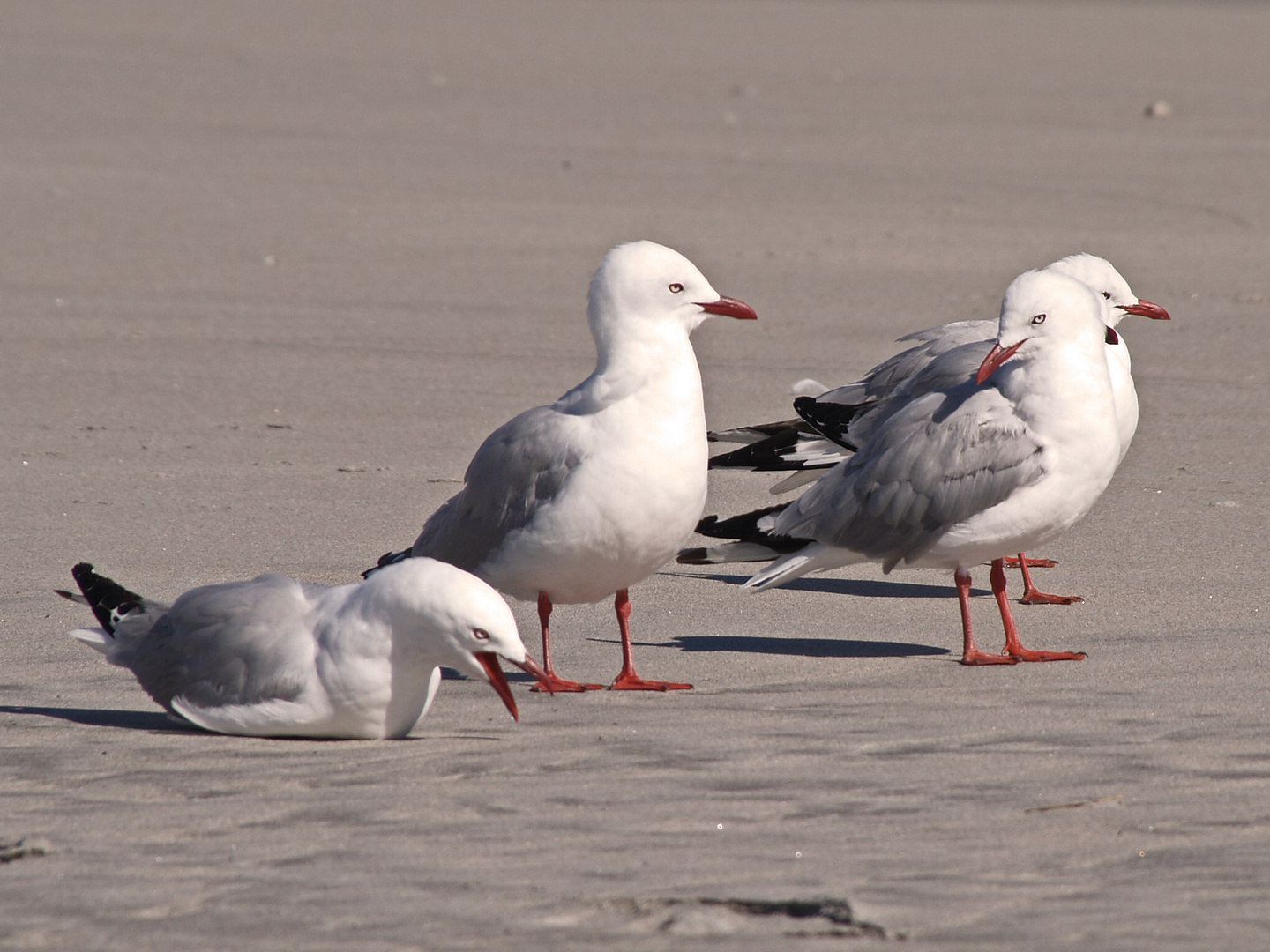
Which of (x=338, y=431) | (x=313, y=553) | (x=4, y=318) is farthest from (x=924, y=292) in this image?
(x=313, y=553)

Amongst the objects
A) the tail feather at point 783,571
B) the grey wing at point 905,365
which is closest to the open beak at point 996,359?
the tail feather at point 783,571

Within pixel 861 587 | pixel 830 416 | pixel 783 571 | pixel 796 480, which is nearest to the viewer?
pixel 783 571

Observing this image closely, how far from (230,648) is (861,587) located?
9.52 feet

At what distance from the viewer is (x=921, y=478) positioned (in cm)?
593

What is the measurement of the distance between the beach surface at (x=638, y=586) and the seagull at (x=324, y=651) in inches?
4.9

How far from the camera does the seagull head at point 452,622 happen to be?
4.50m

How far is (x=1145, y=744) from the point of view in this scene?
4586mm

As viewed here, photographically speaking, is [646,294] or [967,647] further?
[967,647]

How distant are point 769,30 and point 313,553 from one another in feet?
73.4

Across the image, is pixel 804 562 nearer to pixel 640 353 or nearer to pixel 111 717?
pixel 640 353

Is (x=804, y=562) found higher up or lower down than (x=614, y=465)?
lower down

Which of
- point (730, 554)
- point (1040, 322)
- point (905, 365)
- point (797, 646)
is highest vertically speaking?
point (1040, 322)

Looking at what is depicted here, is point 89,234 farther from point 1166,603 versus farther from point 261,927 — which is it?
point 261,927

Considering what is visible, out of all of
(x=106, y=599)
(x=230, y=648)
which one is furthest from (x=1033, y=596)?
(x=106, y=599)
